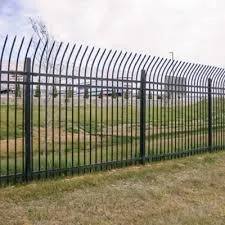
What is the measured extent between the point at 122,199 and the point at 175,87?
14.6 feet

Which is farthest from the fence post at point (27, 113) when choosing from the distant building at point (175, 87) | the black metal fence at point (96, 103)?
the distant building at point (175, 87)

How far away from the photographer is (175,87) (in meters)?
10.7

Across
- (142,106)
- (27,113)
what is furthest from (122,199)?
(142,106)

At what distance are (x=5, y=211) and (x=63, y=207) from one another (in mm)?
765

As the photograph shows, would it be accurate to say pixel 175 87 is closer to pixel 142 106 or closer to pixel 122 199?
pixel 142 106

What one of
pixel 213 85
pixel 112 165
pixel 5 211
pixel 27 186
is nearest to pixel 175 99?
pixel 213 85

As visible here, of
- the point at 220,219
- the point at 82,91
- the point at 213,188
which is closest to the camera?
the point at 220,219

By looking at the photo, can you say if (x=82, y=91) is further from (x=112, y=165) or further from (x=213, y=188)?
(x=213, y=188)

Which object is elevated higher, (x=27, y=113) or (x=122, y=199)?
(x=27, y=113)

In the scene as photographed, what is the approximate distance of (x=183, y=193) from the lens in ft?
24.4

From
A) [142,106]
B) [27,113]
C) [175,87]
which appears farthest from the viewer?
[175,87]

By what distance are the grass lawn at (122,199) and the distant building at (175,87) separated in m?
2.08

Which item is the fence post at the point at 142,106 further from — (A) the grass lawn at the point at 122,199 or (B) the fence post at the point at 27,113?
(B) the fence post at the point at 27,113

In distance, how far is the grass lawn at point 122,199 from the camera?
5.89 metres
